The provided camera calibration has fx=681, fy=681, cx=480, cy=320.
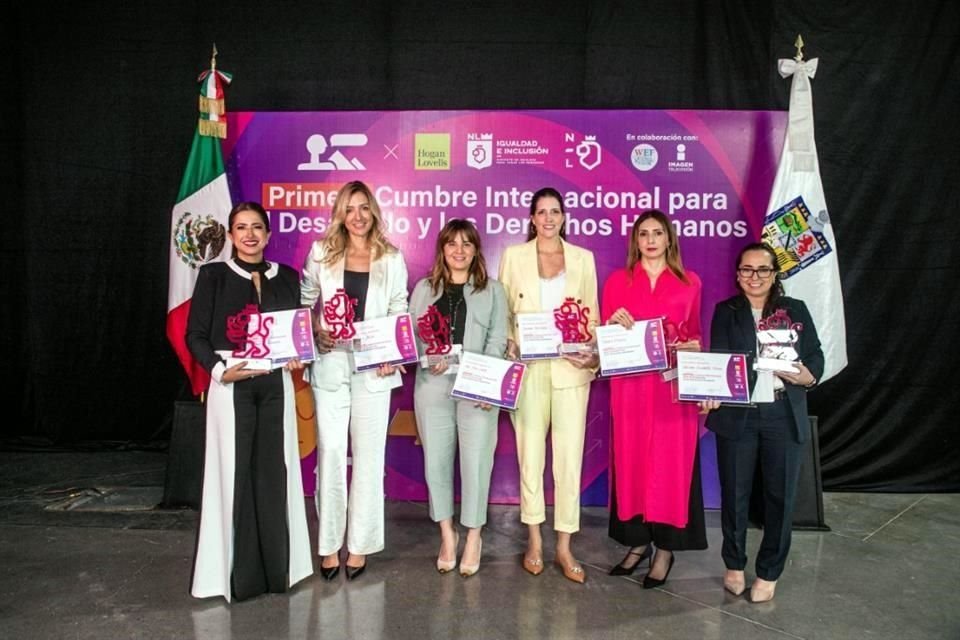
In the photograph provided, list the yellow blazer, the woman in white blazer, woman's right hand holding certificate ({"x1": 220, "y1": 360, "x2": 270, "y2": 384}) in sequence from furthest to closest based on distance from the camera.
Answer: the yellow blazer < the woman in white blazer < woman's right hand holding certificate ({"x1": 220, "y1": 360, "x2": 270, "y2": 384})

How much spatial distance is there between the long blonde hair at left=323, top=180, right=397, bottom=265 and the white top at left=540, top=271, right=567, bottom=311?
70 centimetres

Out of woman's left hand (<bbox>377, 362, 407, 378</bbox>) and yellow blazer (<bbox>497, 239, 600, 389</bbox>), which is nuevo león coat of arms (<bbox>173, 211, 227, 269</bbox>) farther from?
yellow blazer (<bbox>497, 239, 600, 389</bbox>)

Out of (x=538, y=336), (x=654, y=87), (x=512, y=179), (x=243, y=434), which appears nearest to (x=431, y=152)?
(x=512, y=179)

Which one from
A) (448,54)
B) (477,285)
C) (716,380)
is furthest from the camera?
(448,54)

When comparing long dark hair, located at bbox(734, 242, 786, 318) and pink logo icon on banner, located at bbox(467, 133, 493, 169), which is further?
pink logo icon on banner, located at bbox(467, 133, 493, 169)

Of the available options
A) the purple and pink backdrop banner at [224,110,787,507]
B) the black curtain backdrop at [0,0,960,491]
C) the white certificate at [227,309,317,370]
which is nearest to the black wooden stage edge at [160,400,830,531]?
the purple and pink backdrop banner at [224,110,787,507]

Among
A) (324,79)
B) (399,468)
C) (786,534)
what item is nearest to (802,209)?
(786,534)

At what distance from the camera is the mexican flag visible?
402cm

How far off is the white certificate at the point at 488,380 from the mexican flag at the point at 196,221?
76.7 inches

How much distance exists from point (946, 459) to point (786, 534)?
248 cm

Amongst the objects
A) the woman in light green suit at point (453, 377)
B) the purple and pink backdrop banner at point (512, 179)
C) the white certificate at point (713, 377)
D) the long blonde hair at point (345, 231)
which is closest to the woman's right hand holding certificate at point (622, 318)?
the white certificate at point (713, 377)

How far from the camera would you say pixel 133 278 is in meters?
4.88

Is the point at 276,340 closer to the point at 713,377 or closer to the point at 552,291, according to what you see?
the point at 552,291

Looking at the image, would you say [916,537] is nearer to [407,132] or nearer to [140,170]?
[407,132]
